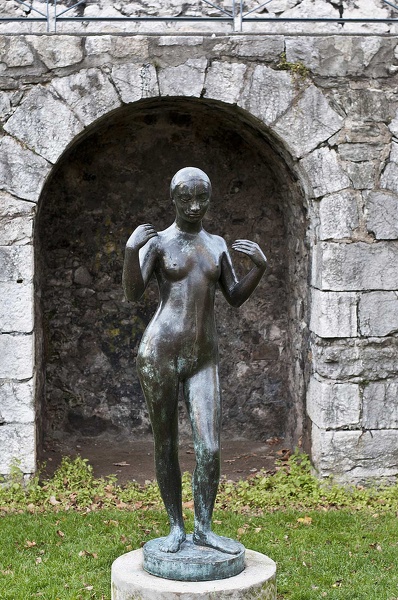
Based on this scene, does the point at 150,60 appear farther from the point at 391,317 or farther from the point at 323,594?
the point at 323,594

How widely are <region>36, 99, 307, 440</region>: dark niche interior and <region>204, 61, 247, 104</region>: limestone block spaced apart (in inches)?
53.2

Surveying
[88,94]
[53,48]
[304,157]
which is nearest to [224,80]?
[304,157]

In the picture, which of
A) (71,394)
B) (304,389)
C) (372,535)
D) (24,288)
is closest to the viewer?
(372,535)

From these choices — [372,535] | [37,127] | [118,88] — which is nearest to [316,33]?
Answer: [118,88]

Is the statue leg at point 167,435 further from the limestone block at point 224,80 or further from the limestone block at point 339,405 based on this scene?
the limestone block at point 224,80

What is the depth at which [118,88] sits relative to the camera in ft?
20.1

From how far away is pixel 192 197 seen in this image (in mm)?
3566

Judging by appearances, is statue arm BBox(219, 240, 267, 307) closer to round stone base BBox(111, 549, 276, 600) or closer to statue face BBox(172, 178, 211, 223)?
statue face BBox(172, 178, 211, 223)

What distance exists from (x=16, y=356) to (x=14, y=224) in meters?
0.95

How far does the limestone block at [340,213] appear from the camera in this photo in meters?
6.24

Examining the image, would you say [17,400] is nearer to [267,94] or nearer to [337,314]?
[337,314]

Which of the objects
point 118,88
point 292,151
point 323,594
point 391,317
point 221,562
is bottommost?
point 323,594

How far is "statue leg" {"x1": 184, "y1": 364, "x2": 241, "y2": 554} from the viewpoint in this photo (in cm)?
354

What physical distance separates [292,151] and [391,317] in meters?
1.44
